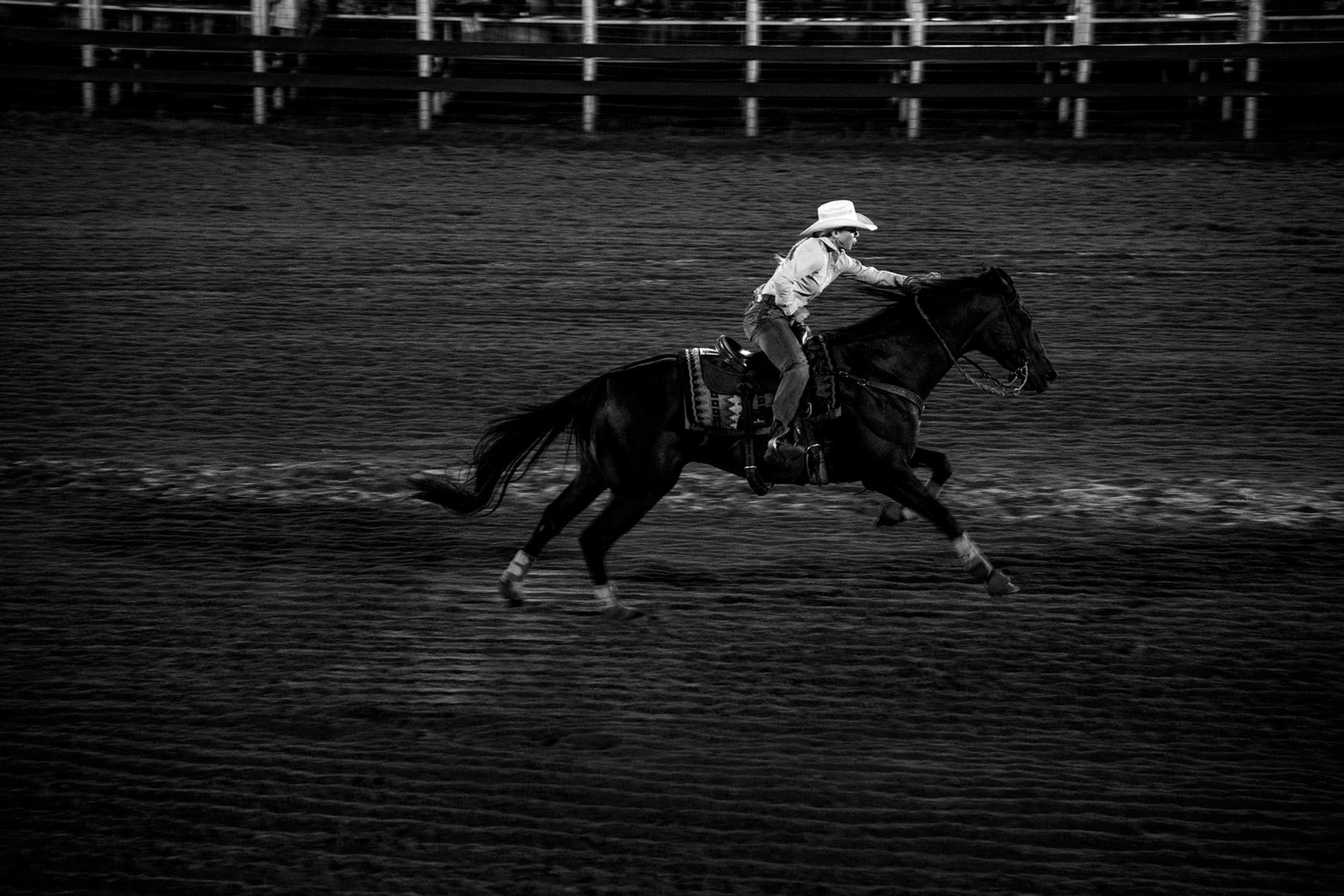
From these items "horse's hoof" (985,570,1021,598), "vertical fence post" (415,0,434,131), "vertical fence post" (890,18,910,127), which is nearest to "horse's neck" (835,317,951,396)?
"horse's hoof" (985,570,1021,598)

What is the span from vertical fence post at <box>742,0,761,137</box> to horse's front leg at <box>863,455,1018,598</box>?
12801 mm

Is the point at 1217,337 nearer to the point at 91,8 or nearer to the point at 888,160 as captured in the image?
the point at 888,160

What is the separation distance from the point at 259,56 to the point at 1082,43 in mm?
11606

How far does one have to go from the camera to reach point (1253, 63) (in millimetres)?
19281

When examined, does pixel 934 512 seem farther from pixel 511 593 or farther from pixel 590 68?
pixel 590 68

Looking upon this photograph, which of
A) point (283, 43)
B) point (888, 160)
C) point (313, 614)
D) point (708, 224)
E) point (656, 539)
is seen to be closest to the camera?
point (313, 614)

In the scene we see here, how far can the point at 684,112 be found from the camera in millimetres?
20656

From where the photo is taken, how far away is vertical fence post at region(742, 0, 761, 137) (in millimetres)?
19969

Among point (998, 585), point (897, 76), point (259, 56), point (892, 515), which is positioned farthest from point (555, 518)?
point (259, 56)

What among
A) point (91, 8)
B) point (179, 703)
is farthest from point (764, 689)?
point (91, 8)

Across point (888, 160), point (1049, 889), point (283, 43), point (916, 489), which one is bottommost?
point (1049, 889)

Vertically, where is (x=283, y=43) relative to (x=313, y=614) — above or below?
above

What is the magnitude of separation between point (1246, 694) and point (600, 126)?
50.0 feet

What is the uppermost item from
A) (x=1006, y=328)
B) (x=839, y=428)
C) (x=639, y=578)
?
(x=1006, y=328)
